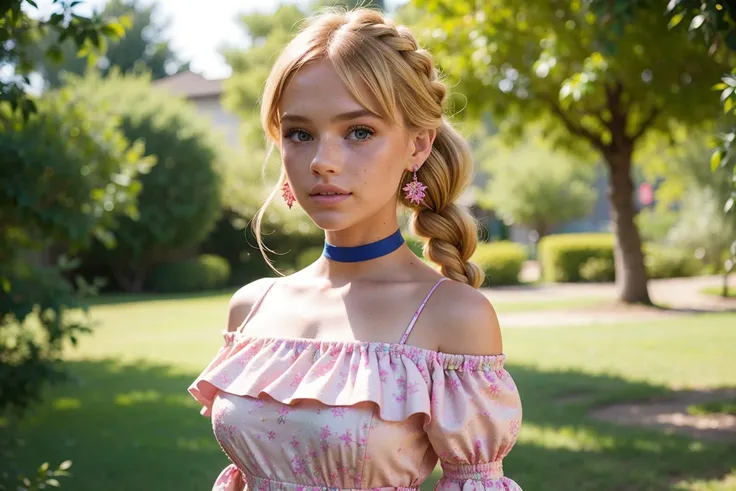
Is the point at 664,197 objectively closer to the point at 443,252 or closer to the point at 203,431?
the point at 203,431

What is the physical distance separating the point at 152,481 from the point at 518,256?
17771 millimetres

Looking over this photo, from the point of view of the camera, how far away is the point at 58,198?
22.0ft

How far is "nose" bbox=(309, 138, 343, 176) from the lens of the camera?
2.01m

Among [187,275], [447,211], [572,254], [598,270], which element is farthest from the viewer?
[187,275]

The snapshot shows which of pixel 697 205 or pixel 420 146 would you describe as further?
pixel 697 205

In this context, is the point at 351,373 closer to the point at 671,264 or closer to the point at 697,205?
the point at 697,205

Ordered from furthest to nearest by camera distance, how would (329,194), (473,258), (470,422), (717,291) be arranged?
(717,291) < (473,258) < (329,194) < (470,422)

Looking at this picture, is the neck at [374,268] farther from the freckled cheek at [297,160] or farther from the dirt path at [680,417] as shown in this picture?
the dirt path at [680,417]

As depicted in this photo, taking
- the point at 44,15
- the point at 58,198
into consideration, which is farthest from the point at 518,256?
the point at 44,15

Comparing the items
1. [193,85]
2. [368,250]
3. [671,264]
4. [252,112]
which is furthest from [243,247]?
[368,250]

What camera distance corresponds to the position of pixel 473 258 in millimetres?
14297

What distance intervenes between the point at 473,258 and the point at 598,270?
9851mm

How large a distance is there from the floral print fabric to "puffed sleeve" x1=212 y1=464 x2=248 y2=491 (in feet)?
0.63

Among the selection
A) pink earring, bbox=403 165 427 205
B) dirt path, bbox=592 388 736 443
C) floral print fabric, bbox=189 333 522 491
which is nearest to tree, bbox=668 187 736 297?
dirt path, bbox=592 388 736 443
